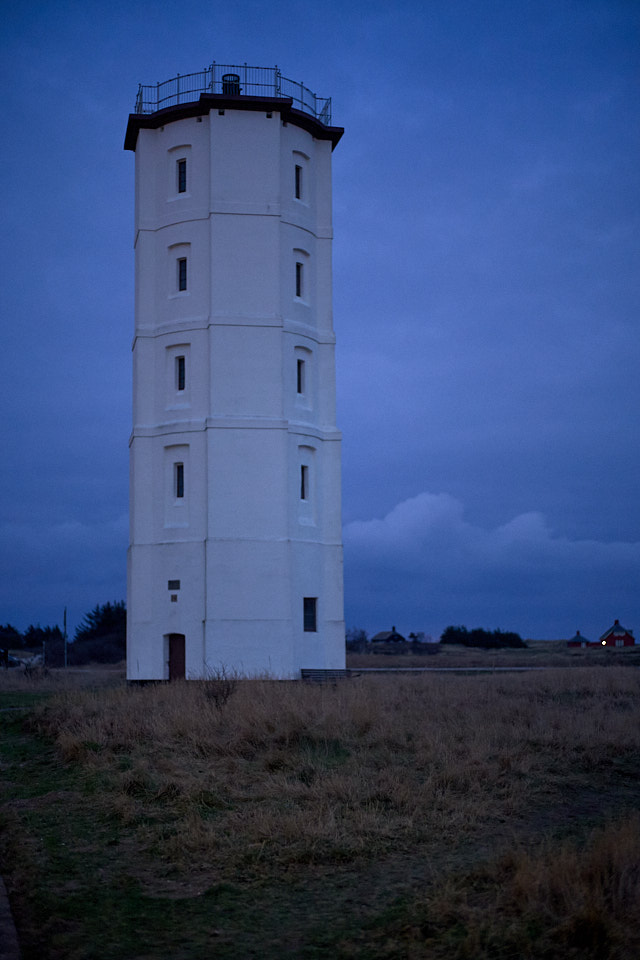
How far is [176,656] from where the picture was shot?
33938mm

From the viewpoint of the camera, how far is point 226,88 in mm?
36219

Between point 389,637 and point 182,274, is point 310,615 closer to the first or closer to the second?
point 182,274

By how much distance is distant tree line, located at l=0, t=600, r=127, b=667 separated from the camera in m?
60.4

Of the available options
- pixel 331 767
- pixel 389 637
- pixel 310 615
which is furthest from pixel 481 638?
pixel 331 767

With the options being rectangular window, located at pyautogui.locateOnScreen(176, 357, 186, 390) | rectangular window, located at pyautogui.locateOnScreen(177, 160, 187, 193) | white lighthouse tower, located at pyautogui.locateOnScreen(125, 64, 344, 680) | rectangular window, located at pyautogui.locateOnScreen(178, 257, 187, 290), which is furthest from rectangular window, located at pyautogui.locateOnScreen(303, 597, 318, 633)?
rectangular window, located at pyautogui.locateOnScreen(177, 160, 187, 193)

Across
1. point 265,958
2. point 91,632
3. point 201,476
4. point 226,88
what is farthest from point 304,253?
point 91,632

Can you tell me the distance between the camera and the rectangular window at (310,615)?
113 feet

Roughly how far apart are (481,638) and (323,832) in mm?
76134

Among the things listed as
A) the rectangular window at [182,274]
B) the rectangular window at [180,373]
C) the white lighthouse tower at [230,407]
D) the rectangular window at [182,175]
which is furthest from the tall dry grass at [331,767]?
the rectangular window at [182,175]

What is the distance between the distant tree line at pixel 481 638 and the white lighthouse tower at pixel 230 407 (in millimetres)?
48920

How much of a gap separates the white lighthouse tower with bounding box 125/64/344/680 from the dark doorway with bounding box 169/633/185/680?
64mm

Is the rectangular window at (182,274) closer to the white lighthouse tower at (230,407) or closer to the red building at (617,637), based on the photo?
the white lighthouse tower at (230,407)

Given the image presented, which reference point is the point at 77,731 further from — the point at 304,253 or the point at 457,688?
the point at 304,253

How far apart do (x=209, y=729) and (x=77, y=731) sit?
7.60 ft
